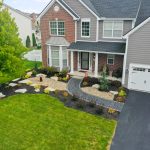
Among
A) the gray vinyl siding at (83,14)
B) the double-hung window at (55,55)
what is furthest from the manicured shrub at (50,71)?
the gray vinyl siding at (83,14)

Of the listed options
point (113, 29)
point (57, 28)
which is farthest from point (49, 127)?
point (57, 28)

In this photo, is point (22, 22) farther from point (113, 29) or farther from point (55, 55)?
point (113, 29)

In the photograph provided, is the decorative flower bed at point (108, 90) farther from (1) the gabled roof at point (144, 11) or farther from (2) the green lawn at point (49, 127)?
(1) the gabled roof at point (144, 11)

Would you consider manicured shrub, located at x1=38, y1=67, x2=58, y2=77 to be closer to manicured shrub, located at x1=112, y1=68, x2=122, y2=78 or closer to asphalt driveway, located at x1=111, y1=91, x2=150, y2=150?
manicured shrub, located at x1=112, y1=68, x2=122, y2=78

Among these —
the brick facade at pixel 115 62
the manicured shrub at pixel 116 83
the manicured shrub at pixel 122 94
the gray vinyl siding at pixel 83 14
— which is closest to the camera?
the manicured shrub at pixel 122 94

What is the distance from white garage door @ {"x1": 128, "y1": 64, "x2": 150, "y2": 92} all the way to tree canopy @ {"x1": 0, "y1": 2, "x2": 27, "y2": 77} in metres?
11.5

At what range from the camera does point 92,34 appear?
24.3 m

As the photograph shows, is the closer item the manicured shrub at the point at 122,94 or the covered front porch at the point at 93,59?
A: the manicured shrub at the point at 122,94

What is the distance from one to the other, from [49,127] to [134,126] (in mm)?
6273

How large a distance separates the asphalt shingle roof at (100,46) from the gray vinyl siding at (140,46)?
1.81 meters

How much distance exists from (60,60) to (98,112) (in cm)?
1171

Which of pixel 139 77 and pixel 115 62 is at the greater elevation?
pixel 115 62

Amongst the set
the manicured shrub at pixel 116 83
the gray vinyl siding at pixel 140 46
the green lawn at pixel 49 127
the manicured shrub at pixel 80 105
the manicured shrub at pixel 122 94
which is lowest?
the green lawn at pixel 49 127

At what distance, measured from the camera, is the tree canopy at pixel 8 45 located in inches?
677
